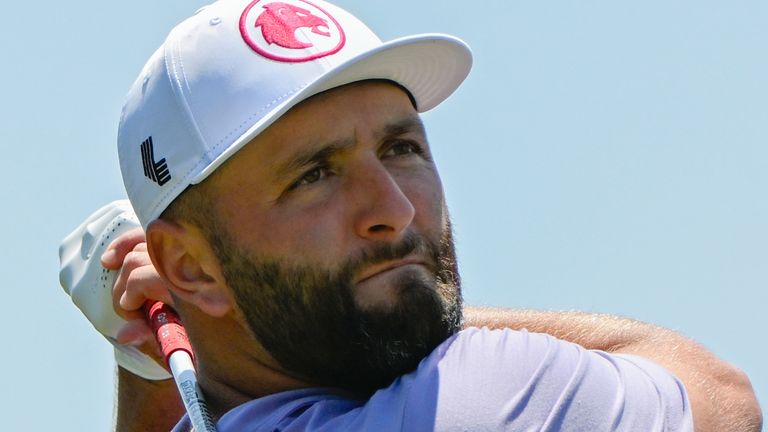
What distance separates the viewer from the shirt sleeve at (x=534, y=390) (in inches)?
186

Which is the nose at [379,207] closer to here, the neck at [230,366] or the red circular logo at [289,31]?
the red circular logo at [289,31]

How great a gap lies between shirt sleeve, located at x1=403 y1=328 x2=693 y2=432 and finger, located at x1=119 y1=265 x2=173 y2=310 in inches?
56.3

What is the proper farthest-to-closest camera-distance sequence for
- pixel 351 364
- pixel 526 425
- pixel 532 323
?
pixel 532 323 < pixel 351 364 < pixel 526 425

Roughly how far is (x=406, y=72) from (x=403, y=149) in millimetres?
320

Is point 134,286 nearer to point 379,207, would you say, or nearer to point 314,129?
point 314,129

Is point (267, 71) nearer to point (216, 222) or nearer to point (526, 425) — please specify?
point (216, 222)

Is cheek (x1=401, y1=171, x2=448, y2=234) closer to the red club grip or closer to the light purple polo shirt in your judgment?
the light purple polo shirt

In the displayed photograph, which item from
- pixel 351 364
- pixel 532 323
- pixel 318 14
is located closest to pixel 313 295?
pixel 351 364

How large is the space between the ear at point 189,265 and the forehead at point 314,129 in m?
0.30

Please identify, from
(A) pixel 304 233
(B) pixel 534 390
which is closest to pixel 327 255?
(A) pixel 304 233

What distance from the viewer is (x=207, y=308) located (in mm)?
5320

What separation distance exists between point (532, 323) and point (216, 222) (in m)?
1.55

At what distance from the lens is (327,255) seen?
4.94 metres

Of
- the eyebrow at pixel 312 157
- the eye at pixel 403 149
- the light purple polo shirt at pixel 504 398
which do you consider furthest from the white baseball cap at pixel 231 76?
the light purple polo shirt at pixel 504 398
